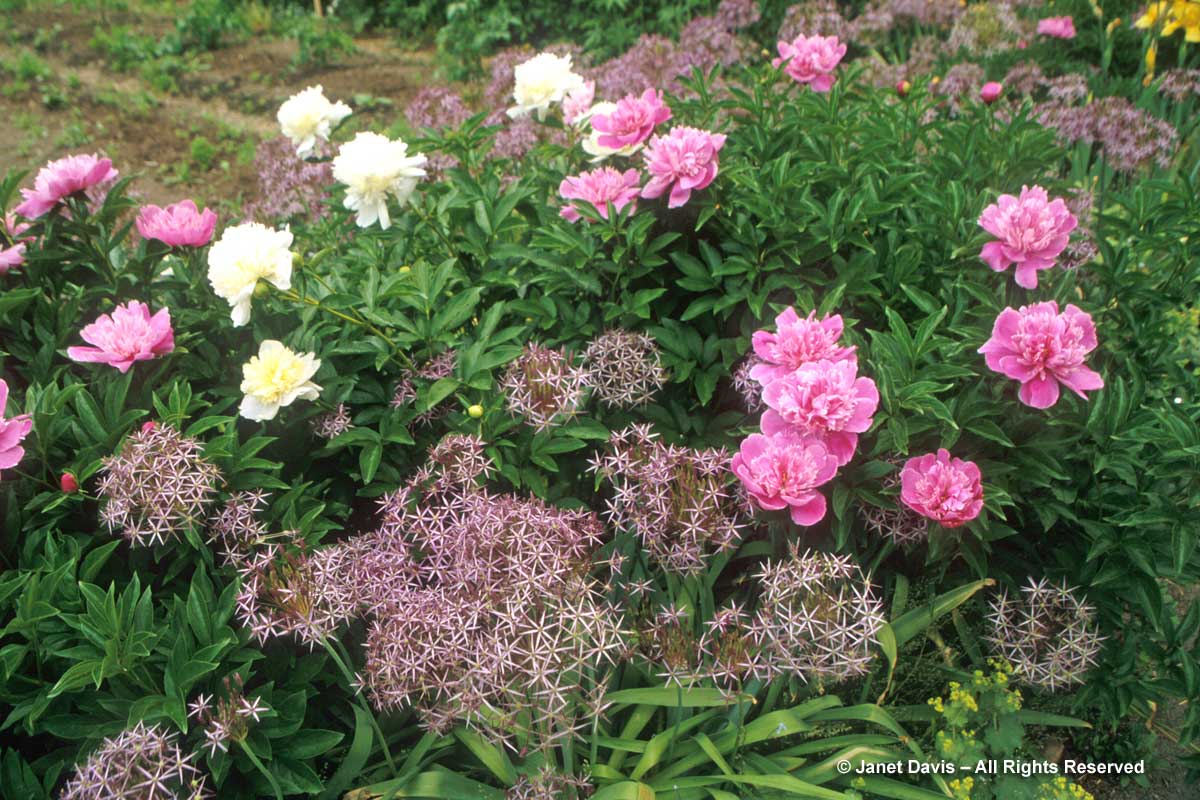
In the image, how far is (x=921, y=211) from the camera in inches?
104

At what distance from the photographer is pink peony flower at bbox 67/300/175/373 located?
6.75ft

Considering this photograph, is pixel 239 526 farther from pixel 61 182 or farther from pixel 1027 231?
pixel 1027 231

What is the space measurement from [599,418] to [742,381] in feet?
1.22

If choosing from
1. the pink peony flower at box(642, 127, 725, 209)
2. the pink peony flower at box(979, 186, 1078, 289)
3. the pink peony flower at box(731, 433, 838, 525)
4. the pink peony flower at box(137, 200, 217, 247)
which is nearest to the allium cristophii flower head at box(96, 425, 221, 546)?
the pink peony flower at box(137, 200, 217, 247)

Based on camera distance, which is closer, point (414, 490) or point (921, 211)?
point (414, 490)

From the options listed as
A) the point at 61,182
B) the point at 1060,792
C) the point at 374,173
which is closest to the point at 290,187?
the point at 61,182

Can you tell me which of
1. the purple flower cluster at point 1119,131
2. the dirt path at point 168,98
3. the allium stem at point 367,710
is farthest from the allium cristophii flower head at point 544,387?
the dirt path at point 168,98

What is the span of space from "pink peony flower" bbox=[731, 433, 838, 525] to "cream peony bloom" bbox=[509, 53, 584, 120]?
1382 mm

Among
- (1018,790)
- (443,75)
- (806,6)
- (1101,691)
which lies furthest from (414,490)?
(443,75)

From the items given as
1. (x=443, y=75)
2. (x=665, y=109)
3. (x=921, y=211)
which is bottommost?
(x=443, y=75)

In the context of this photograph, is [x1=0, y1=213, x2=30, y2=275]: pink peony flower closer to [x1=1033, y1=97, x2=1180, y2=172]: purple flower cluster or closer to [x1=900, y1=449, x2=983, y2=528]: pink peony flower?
[x1=900, y1=449, x2=983, y2=528]: pink peony flower

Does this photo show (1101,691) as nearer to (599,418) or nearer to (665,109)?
(599,418)

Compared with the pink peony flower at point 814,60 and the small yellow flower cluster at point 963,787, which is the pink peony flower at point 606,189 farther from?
the small yellow flower cluster at point 963,787

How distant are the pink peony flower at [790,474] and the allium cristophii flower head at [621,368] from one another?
0.41 m
